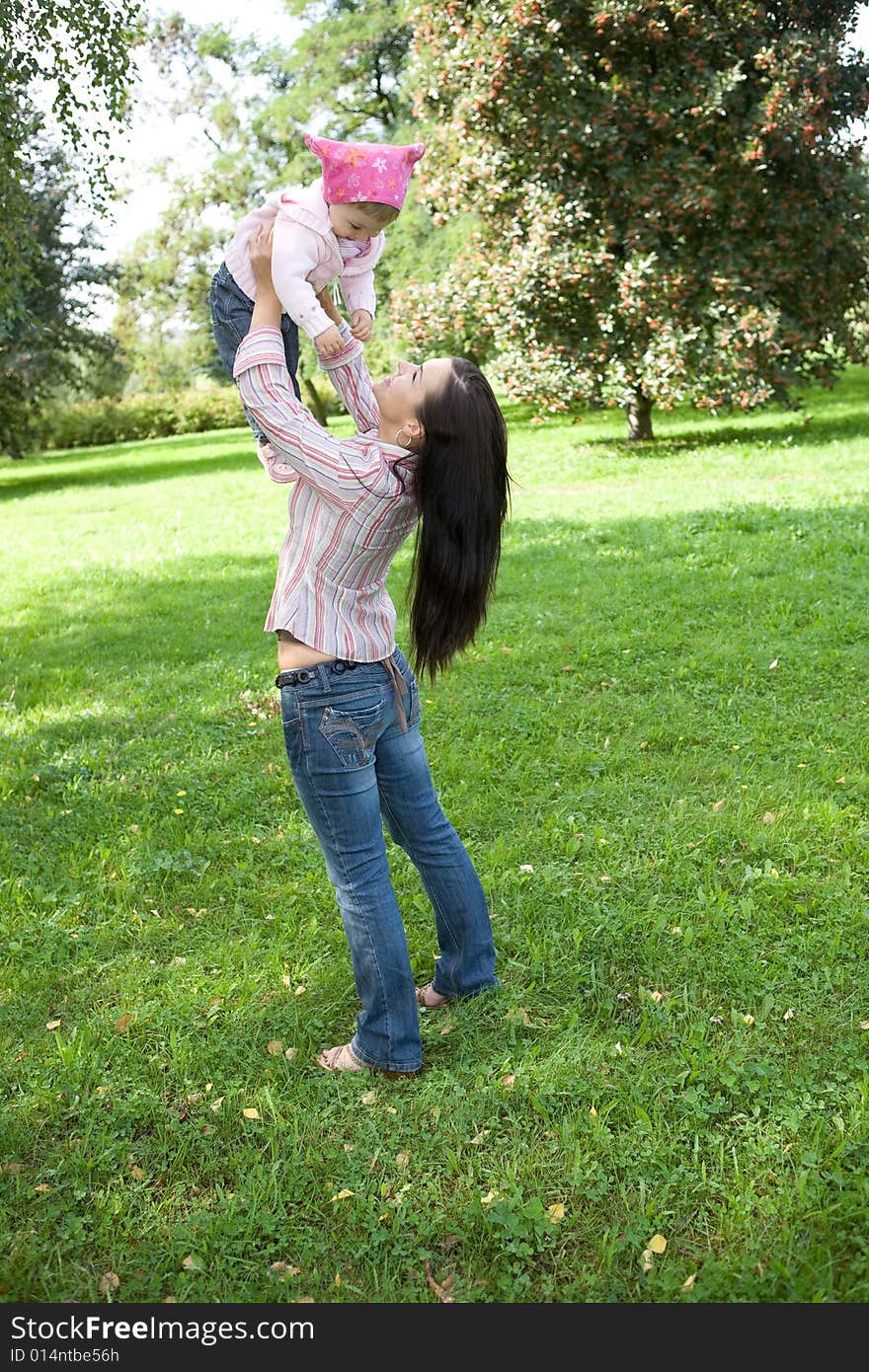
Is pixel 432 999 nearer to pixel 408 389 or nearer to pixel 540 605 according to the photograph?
pixel 408 389

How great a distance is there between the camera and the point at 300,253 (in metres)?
2.68

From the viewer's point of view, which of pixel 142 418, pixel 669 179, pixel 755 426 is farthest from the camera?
pixel 142 418

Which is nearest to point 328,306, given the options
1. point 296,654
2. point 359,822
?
point 296,654

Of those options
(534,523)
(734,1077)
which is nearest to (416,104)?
(534,523)

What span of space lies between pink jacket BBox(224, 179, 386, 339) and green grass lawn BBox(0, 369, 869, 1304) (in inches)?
85.6

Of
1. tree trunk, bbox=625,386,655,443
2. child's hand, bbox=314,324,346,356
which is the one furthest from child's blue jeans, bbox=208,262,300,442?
tree trunk, bbox=625,386,655,443

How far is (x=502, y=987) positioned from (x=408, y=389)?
1.97 metres

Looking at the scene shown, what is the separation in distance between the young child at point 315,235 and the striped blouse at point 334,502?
0.31ft

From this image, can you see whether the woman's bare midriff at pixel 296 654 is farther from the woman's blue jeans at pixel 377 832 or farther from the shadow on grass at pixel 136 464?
the shadow on grass at pixel 136 464

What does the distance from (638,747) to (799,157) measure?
40.1ft

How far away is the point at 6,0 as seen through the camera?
6051 mm

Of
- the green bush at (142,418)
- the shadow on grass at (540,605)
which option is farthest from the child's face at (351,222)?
the green bush at (142,418)

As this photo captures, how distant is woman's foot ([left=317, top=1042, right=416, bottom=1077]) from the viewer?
3264 mm

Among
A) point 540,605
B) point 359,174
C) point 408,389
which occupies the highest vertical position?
point 359,174
